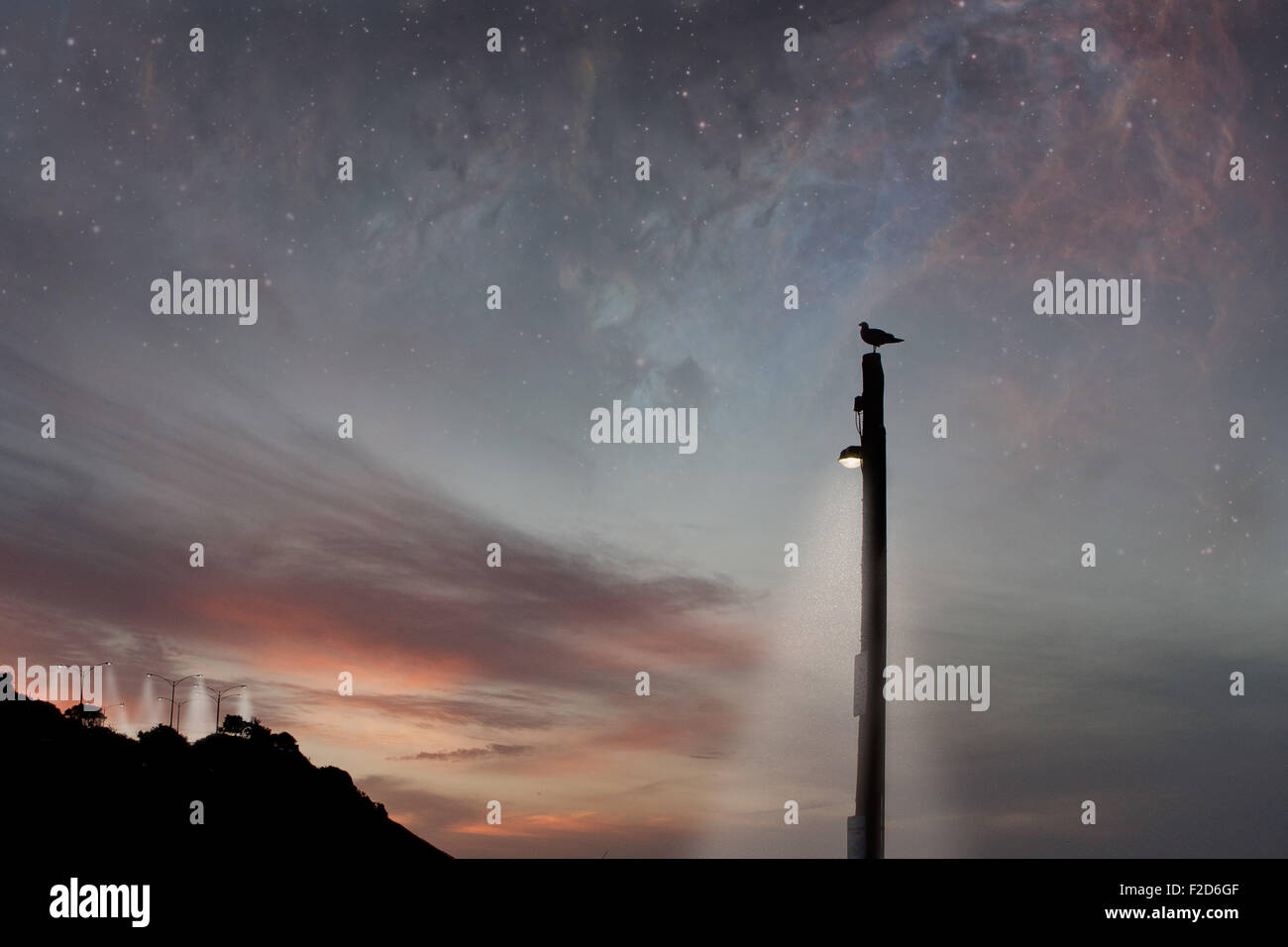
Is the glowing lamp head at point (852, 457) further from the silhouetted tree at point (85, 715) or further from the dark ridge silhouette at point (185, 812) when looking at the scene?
the silhouetted tree at point (85, 715)

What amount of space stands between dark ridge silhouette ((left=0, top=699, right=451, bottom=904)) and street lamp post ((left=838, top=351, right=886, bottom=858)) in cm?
373

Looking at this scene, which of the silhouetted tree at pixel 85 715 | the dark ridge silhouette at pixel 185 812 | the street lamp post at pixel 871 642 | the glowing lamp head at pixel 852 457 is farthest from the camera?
the silhouetted tree at pixel 85 715

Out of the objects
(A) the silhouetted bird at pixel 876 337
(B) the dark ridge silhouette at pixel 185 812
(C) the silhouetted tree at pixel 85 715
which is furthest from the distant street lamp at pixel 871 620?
(C) the silhouetted tree at pixel 85 715

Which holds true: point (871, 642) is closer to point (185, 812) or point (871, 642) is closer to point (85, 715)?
point (185, 812)

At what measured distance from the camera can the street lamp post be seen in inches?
323

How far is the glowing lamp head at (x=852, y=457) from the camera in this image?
9.05m

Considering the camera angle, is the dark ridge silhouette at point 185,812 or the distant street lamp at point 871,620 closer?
the distant street lamp at point 871,620

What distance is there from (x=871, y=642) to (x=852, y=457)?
1.79 meters

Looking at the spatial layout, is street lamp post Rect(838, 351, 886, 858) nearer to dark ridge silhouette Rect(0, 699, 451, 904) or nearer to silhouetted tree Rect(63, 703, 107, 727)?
dark ridge silhouette Rect(0, 699, 451, 904)

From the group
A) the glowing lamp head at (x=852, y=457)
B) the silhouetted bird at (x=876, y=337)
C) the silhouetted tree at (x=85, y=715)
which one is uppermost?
the silhouetted bird at (x=876, y=337)

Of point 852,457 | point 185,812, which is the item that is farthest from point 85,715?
point 852,457

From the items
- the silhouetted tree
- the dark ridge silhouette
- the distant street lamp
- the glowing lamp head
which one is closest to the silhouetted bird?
the distant street lamp
